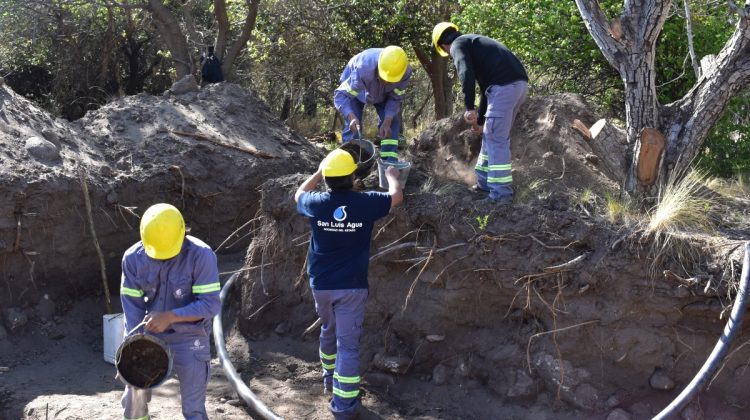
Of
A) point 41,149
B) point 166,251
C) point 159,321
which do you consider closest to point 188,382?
point 159,321

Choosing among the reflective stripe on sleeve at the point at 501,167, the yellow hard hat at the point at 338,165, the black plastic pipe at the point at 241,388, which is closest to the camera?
the yellow hard hat at the point at 338,165

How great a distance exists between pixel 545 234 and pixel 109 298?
4.90 metres

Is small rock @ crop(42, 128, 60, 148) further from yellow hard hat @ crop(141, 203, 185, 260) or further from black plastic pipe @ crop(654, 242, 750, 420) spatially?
Result: black plastic pipe @ crop(654, 242, 750, 420)

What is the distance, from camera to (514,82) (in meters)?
6.94

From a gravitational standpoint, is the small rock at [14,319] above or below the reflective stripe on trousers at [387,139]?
below

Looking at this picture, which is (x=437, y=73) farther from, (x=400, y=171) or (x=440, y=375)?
(x=440, y=375)

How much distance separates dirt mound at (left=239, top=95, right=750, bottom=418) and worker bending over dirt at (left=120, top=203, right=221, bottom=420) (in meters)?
2.18

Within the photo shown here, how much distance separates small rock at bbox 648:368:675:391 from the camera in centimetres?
612

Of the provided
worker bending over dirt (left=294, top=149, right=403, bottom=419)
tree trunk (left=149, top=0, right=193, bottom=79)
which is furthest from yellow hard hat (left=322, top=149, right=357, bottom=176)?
tree trunk (left=149, top=0, right=193, bottom=79)

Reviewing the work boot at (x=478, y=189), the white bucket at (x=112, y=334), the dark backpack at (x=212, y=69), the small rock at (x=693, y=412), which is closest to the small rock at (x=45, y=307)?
the white bucket at (x=112, y=334)

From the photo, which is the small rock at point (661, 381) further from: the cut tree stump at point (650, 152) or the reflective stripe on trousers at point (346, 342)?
the reflective stripe on trousers at point (346, 342)

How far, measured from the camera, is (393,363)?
6.93 meters

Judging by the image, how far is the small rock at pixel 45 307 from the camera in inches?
328

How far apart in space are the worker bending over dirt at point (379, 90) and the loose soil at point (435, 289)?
0.48 m
